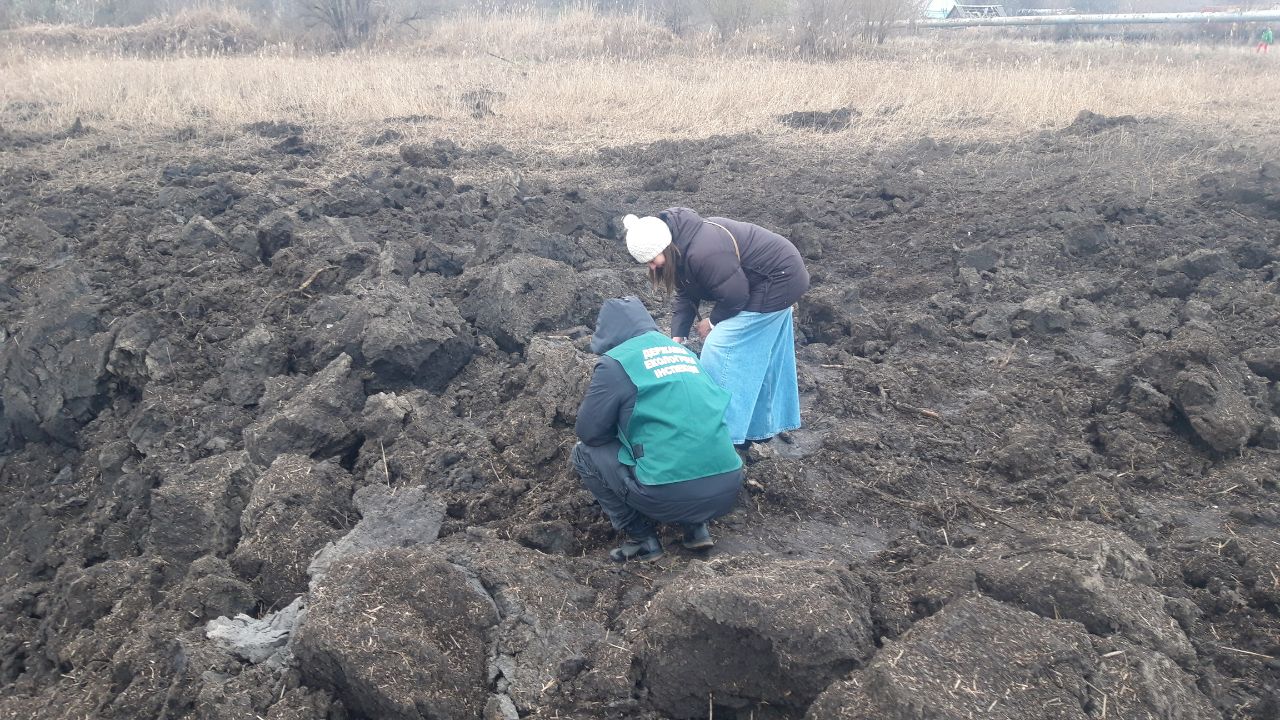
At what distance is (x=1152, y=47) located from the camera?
2334 centimetres

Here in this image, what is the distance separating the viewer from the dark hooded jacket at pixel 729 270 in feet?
14.4

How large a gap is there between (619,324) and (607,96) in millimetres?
11038

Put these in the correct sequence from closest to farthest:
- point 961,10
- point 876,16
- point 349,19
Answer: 1. point 876,16
2. point 349,19
3. point 961,10

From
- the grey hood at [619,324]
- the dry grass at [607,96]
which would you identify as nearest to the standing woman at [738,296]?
the grey hood at [619,324]

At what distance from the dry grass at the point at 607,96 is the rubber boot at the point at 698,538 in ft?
28.6

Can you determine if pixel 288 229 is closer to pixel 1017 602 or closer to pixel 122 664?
pixel 122 664

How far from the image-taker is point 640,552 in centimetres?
398

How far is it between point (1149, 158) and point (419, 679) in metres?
10.6

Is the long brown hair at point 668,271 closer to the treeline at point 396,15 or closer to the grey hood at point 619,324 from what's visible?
the grey hood at point 619,324

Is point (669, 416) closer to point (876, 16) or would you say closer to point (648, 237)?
point (648, 237)

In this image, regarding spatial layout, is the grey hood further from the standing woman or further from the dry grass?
the dry grass

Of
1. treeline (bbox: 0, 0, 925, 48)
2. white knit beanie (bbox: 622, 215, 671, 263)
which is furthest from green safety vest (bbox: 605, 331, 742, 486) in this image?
treeline (bbox: 0, 0, 925, 48)

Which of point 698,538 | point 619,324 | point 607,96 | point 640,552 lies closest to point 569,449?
point 640,552

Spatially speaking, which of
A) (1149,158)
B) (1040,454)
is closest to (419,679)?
(1040,454)
